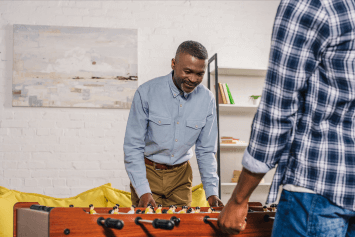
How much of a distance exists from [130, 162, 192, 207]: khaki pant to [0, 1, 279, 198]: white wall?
1.29 m

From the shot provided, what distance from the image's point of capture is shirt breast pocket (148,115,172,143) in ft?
6.25

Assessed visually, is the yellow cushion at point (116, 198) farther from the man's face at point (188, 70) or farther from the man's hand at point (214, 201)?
the man's face at point (188, 70)

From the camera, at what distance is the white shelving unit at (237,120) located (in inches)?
135

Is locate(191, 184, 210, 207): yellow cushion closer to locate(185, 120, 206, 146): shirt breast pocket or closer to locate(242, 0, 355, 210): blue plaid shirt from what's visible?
locate(185, 120, 206, 146): shirt breast pocket

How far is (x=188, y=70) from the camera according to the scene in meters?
1.80

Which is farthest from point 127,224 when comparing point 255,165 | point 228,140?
point 228,140

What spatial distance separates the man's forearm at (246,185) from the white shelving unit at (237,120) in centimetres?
258

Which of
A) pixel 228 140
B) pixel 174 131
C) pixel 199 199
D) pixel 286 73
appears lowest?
pixel 199 199

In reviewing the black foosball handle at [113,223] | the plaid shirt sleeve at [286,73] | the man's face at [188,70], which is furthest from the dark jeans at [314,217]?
the man's face at [188,70]

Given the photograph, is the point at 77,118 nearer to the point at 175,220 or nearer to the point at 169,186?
the point at 169,186

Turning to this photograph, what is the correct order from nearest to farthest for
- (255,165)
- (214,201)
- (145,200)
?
1. (255,165)
2. (145,200)
3. (214,201)

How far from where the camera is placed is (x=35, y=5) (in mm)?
3150

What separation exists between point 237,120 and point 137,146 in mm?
1905

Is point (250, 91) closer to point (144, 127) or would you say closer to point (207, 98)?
point (207, 98)
